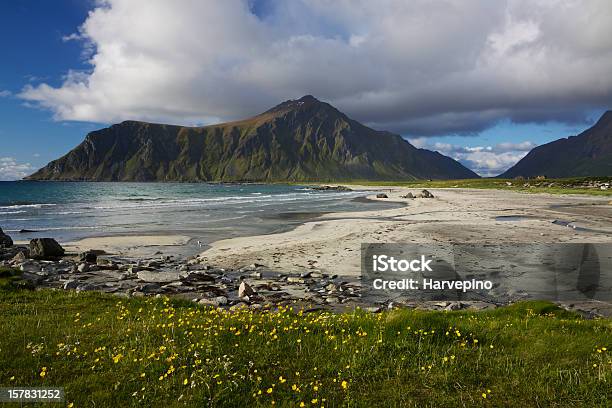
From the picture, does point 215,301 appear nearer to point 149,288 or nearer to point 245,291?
point 245,291

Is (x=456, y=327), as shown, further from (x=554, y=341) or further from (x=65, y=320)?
(x=65, y=320)

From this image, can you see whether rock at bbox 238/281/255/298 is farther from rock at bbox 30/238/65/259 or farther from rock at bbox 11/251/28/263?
rock at bbox 11/251/28/263

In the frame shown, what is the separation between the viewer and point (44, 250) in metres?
25.5

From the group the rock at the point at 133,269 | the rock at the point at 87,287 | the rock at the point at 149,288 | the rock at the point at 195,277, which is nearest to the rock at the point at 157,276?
the rock at the point at 195,277

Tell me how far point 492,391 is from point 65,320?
11418 mm

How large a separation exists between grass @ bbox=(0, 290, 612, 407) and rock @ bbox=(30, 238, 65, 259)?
55.2ft

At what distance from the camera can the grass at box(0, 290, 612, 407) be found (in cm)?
676

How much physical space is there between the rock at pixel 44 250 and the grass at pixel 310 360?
55.2 ft

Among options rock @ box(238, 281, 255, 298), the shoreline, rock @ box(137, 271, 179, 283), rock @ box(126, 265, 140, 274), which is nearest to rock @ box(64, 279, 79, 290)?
the shoreline

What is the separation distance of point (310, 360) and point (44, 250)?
83.3 ft

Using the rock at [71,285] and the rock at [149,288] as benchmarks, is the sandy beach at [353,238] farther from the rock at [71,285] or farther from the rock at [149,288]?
the rock at [71,285]

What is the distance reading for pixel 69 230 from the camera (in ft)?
139

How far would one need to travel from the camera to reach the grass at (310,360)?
6.76 metres

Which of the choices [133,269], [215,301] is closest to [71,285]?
[133,269]
